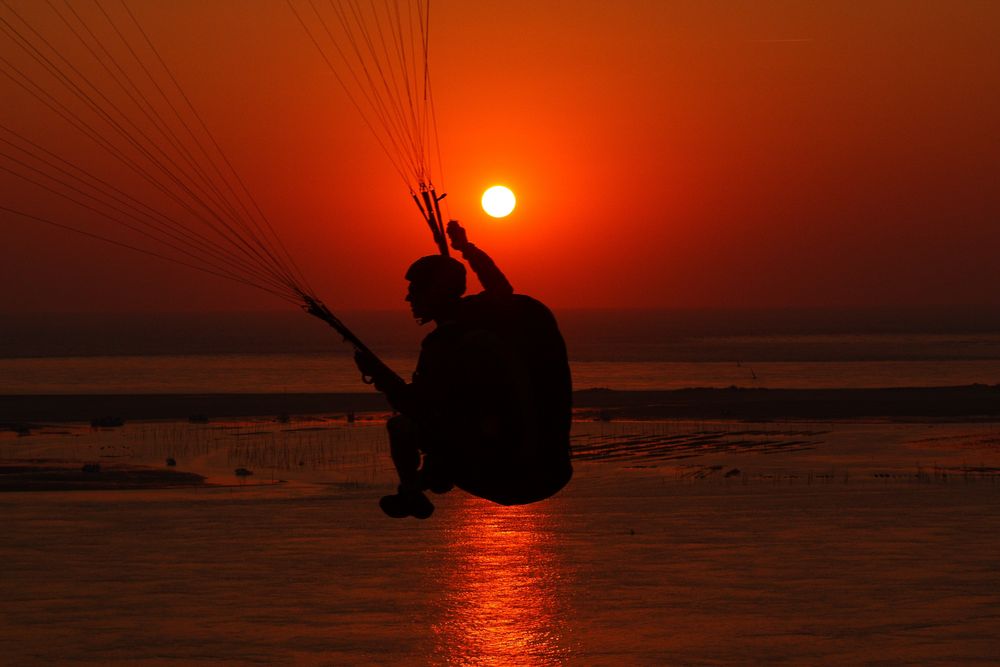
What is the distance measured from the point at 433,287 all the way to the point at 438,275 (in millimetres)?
92

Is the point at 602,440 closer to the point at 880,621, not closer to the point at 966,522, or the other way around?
the point at 966,522

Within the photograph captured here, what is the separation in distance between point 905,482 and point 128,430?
3957 centimetres

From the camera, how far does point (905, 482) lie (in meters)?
47.4

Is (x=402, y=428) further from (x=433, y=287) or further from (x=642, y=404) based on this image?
(x=642, y=404)

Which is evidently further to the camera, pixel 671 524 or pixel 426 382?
pixel 671 524

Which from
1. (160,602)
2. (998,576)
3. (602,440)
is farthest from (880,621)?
(602,440)

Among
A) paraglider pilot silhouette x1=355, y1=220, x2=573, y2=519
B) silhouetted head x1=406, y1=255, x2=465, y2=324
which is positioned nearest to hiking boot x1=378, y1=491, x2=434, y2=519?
paraglider pilot silhouette x1=355, y1=220, x2=573, y2=519

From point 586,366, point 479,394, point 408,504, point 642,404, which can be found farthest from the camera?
point 586,366

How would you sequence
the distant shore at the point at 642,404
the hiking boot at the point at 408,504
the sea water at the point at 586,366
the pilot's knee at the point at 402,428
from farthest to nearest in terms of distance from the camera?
the sea water at the point at 586,366 < the distant shore at the point at 642,404 < the hiking boot at the point at 408,504 < the pilot's knee at the point at 402,428

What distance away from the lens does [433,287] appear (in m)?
9.28

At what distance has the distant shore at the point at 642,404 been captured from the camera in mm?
74125

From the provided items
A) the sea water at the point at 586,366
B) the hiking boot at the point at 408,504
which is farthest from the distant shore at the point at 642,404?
the hiking boot at the point at 408,504

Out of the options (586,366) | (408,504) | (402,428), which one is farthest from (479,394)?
(586,366)

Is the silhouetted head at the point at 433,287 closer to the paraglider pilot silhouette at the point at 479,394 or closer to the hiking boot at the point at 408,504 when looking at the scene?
the paraglider pilot silhouette at the point at 479,394
